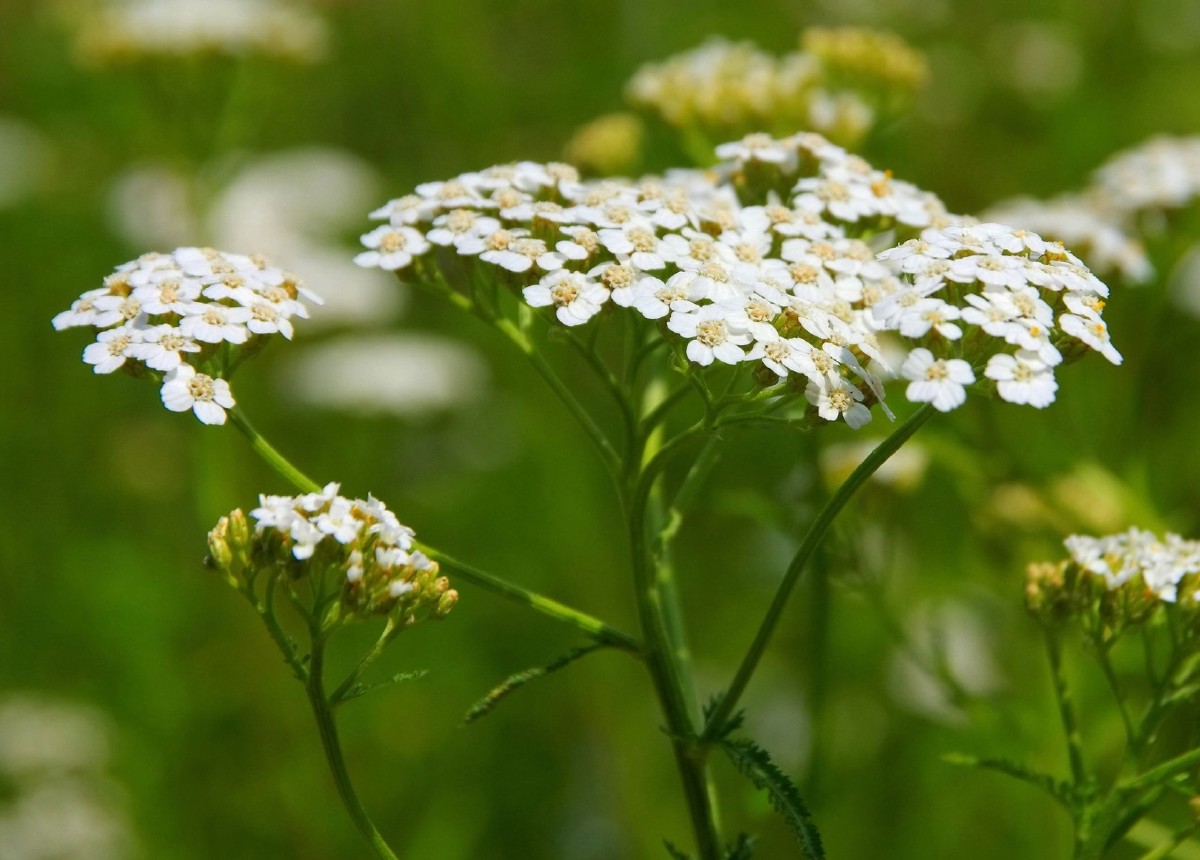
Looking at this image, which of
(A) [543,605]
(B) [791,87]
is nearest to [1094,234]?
(B) [791,87]

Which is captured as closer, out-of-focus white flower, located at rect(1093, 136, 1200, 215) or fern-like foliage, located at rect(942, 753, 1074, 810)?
fern-like foliage, located at rect(942, 753, 1074, 810)

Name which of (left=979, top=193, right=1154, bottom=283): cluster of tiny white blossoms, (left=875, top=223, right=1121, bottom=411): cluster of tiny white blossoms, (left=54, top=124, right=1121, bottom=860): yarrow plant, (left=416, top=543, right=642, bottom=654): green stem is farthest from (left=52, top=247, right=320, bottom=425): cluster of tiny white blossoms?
(left=979, top=193, right=1154, bottom=283): cluster of tiny white blossoms

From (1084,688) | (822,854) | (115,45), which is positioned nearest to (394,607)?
(822,854)

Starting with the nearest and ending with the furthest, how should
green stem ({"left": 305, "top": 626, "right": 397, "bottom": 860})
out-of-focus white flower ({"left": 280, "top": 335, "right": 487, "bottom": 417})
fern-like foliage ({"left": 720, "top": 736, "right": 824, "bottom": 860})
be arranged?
1. fern-like foliage ({"left": 720, "top": 736, "right": 824, "bottom": 860})
2. green stem ({"left": 305, "top": 626, "right": 397, "bottom": 860})
3. out-of-focus white flower ({"left": 280, "top": 335, "right": 487, "bottom": 417})

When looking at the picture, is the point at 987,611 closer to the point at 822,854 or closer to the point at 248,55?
the point at 822,854

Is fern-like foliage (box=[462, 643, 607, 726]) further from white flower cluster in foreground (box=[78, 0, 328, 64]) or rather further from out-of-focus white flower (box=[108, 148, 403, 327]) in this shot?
out-of-focus white flower (box=[108, 148, 403, 327])

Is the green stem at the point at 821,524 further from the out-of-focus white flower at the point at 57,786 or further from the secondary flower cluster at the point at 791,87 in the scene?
the out-of-focus white flower at the point at 57,786
